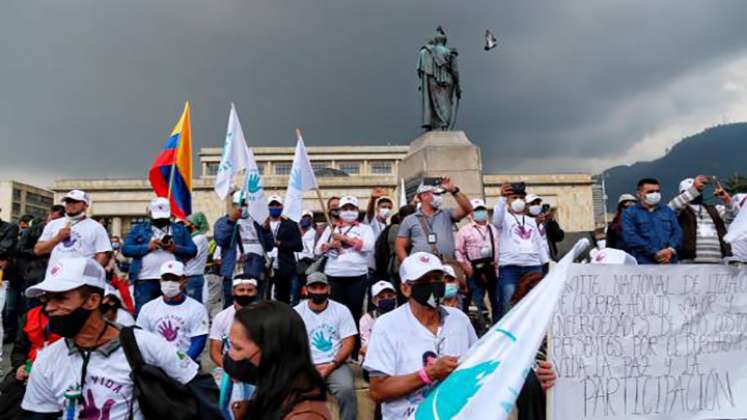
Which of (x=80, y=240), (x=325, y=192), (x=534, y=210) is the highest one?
(x=325, y=192)

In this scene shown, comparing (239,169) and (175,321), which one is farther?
(239,169)

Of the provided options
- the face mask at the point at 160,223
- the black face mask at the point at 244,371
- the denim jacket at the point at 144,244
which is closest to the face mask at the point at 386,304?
the denim jacket at the point at 144,244

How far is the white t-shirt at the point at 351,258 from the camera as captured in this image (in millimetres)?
6262

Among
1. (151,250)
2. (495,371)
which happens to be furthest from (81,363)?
(151,250)

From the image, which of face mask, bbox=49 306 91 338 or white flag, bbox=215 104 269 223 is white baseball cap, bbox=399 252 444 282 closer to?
face mask, bbox=49 306 91 338

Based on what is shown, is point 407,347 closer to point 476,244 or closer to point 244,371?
point 244,371

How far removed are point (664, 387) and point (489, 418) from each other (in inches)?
62.2

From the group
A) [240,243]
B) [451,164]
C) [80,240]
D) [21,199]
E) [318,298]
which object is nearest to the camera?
[318,298]

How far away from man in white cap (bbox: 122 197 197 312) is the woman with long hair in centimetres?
415

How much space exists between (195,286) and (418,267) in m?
4.80

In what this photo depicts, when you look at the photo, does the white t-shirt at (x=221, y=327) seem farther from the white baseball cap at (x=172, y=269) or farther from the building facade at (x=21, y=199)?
the building facade at (x=21, y=199)

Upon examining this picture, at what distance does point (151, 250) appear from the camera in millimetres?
6008

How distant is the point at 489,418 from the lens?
265cm

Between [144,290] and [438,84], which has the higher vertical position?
[438,84]
